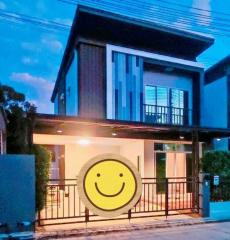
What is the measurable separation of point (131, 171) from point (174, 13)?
910 centimetres

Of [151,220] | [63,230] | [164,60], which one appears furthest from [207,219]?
[164,60]

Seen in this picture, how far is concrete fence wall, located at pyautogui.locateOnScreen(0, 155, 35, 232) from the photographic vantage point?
6691 millimetres

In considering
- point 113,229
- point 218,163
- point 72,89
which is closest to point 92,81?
point 72,89

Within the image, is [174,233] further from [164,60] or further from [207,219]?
[164,60]

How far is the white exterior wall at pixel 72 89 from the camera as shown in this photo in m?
14.2

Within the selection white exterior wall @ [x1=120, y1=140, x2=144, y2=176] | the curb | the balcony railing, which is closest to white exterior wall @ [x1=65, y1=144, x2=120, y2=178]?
white exterior wall @ [x1=120, y1=140, x2=144, y2=176]

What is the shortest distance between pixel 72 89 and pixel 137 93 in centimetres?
304

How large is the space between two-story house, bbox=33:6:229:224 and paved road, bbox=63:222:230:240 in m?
3.52

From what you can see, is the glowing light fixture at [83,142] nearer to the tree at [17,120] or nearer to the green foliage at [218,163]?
the green foliage at [218,163]

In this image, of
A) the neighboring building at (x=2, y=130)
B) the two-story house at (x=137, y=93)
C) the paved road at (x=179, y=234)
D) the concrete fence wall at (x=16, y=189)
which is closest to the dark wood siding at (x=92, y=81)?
the two-story house at (x=137, y=93)

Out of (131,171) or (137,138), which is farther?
(137,138)

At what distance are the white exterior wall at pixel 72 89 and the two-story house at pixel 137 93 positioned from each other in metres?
0.04

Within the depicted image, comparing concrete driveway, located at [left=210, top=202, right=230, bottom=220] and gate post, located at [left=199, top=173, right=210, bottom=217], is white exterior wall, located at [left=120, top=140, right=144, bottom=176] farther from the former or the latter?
concrete driveway, located at [left=210, top=202, right=230, bottom=220]

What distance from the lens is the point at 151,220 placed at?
9.18m
